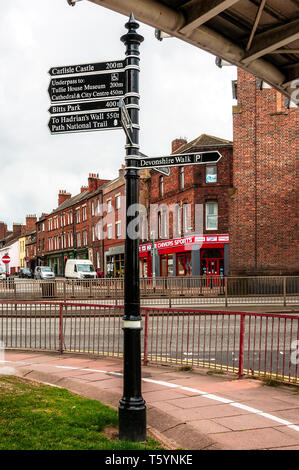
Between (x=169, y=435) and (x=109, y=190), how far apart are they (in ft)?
151

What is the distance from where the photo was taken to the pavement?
4.62 m

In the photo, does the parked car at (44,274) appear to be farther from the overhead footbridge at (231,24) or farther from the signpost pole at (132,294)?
the signpost pole at (132,294)

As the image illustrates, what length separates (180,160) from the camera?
4.97 metres

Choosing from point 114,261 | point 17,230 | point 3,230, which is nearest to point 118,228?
point 114,261

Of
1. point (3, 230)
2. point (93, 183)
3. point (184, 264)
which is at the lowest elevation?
point (184, 264)

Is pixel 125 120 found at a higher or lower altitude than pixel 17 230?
lower

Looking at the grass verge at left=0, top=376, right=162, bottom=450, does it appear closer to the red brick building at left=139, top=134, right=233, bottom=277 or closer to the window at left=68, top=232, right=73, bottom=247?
the red brick building at left=139, top=134, right=233, bottom=277

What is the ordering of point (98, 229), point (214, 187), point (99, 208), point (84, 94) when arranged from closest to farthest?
point (84, 94) < point (214, 187) < point (99, 208) < point (98, 229)

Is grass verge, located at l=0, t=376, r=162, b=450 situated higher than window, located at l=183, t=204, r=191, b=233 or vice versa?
window, located at l=183, t=204, r=191, b=233

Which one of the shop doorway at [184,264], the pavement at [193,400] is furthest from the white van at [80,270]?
the pavement at [193,400]

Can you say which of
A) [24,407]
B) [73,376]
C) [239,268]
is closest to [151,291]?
[239,268]

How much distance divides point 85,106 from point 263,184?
2428cm

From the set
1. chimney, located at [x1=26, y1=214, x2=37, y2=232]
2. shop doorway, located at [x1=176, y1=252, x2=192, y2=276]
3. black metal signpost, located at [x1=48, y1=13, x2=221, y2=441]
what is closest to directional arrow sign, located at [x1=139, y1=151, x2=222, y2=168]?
black metal signpost, located at [x1=48, y1=13, x2=221, y2=441]

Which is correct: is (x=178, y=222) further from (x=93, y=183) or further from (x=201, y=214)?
(x=93, y=183)
